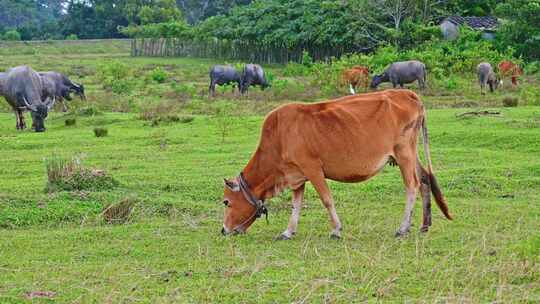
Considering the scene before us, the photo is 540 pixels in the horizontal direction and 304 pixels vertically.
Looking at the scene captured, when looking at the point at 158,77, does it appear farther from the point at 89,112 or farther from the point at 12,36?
the point at 12,36

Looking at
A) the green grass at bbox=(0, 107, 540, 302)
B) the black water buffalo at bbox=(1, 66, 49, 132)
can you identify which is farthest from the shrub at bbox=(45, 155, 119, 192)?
the black water buffalo at bbox=(1, 66, 49, 132)

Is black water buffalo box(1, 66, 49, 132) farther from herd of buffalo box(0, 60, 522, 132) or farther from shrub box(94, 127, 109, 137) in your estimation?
shrub box(94, 127, 109, 137)

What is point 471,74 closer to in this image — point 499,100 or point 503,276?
point 499,100

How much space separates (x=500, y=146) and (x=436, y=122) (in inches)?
137

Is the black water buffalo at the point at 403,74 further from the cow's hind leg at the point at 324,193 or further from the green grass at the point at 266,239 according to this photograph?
the cow's hind leg at the point at 324,193

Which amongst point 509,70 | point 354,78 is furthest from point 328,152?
point 509,70

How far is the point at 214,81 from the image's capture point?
34781 millimetres

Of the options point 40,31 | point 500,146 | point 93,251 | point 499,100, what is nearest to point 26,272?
point 93,251

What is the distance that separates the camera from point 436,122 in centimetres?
1906

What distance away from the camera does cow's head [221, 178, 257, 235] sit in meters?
9.62

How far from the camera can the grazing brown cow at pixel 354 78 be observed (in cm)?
3089

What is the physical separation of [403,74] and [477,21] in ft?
46.4

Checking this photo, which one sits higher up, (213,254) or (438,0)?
(438,0)

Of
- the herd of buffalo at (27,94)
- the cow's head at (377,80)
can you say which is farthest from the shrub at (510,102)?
the herd of buffalo at (27,94)
